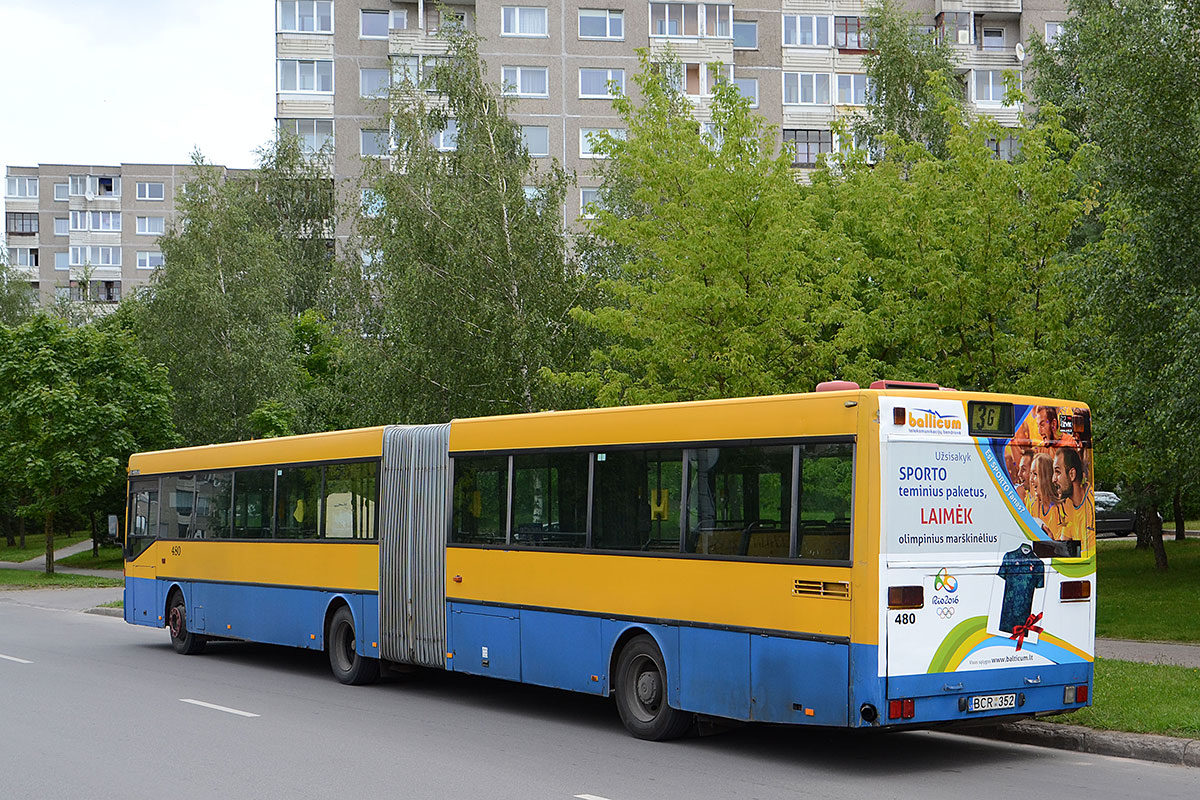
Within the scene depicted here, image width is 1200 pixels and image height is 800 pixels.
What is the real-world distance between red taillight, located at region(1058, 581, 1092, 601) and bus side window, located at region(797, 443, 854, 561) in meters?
2.09

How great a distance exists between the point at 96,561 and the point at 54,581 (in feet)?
33.7

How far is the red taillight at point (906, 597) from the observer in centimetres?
1003

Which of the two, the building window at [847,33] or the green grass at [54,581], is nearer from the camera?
the green grass at [54,581]

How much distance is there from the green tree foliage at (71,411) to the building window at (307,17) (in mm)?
23660

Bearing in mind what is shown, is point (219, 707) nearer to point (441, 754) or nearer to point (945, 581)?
point (441, 754)

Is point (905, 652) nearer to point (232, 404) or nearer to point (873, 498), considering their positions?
point (873, 498)

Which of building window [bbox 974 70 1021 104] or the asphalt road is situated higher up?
building window [bbox 974 70 1021 104]

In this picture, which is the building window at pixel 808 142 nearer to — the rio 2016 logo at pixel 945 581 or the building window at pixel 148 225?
the rio 2016 logo at pixel 945 581

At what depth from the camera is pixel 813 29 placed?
206 feet

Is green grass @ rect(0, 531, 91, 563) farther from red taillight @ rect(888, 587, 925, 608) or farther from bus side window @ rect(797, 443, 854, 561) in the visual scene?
red taillight @ rect(888, 587, 925, 608)

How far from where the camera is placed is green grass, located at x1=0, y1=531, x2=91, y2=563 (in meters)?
59.6

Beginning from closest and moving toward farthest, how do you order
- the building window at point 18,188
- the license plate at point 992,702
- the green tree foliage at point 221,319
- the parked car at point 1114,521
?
the license plate at point 992,702
the green tree foliage at point 221,319
the parked car at point 1114,521
the building window at point 18,188

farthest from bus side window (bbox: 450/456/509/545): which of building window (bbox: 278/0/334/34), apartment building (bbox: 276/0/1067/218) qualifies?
building window (bbox: 278/0/334/34)

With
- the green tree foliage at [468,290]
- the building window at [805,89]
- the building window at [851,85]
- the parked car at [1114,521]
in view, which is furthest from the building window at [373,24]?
the parked car at [1114,521]
